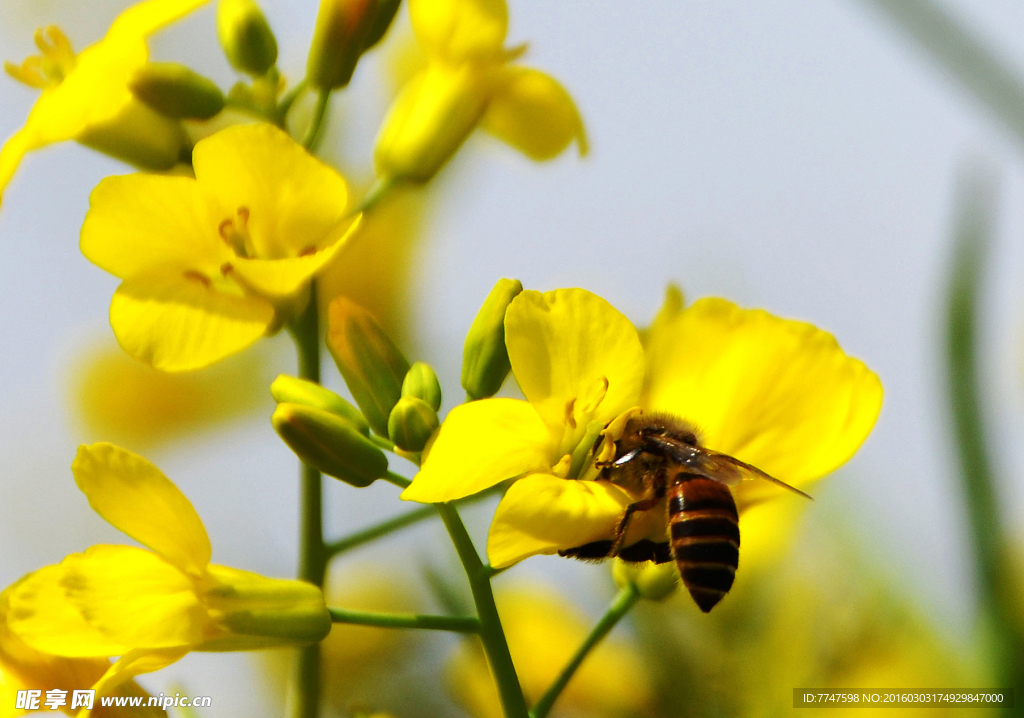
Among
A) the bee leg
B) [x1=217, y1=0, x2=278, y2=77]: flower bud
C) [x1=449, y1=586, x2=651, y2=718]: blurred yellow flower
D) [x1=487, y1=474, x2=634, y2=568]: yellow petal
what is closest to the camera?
[x1=487, y1=474, x2=634, y2=568]: yellow petal

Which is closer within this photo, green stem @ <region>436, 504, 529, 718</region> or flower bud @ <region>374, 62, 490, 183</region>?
green stem @ <region>436, 504, 529, 718</region>

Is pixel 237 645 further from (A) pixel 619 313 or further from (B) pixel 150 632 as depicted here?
(A) pixel 619 313

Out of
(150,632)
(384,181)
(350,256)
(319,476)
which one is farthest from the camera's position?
(350,256)

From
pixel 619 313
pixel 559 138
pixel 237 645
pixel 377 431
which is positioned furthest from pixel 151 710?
pixel 559 138

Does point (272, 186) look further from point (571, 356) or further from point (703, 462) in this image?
point (703, 462)

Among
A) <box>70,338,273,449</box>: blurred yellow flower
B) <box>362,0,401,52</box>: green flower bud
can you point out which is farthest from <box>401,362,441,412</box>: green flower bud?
<box>70,338,273,449</box>: blurred yellow flower

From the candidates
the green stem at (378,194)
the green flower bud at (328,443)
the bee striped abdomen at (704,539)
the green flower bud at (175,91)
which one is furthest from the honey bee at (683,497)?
the green flower bud at (175,91)

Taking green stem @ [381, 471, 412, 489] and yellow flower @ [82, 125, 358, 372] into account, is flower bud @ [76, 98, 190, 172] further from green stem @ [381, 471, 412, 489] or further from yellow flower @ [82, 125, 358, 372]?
green stem @ [381, 471, 412, 489]
